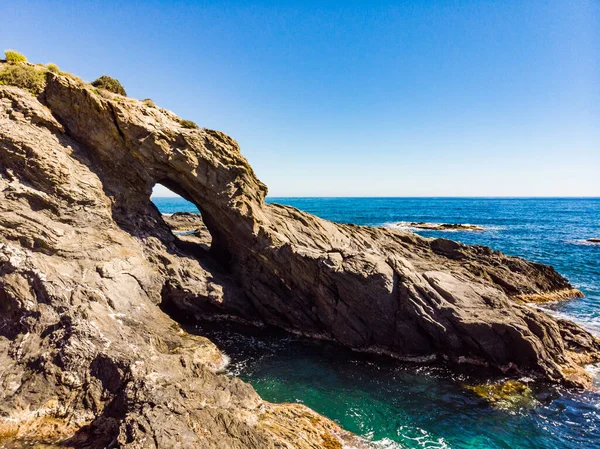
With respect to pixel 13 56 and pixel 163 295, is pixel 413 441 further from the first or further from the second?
pixel 13 56

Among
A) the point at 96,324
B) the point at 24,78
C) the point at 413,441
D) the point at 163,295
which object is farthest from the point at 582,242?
the point at 24,78

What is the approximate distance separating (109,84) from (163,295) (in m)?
18.2

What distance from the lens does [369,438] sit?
45.3 feet

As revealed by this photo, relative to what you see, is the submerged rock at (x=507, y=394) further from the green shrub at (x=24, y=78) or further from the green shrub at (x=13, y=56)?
the green shrub at (x=13, y=56)

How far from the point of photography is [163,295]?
23.2 m

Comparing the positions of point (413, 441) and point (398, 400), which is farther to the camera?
point (398, 400)

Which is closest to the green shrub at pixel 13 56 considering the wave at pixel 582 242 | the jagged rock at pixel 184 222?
the jagged rock at pixel 184 222

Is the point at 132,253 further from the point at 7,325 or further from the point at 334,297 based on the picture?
the point at 334,297

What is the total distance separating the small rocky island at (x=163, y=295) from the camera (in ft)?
41.7

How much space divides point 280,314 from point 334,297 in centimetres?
486

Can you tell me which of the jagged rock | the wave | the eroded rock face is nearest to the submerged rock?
the eroded rock face

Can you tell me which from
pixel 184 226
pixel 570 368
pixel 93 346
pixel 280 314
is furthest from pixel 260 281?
pixel 184 226

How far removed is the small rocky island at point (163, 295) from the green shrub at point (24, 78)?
90 mm

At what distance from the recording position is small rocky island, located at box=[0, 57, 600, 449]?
41.7ft
